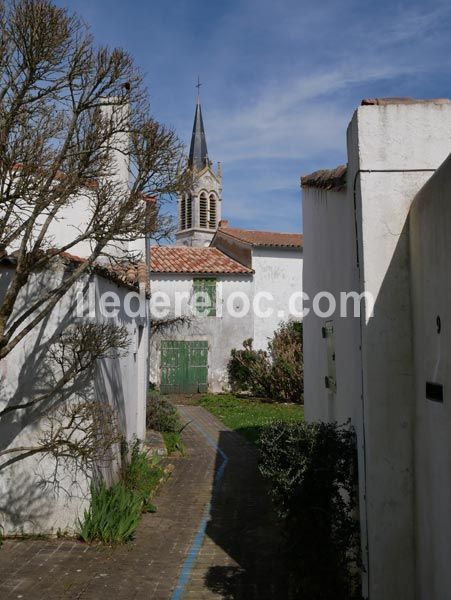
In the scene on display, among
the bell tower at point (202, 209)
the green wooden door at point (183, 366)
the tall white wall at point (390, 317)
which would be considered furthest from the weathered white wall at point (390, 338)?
the bell tower at point (202, 209)

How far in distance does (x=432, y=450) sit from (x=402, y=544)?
1085 millimetres

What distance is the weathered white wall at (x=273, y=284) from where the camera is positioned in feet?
84.2

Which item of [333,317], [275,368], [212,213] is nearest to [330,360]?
[333,317]

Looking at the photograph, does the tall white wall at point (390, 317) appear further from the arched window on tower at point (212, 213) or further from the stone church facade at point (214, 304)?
the arched window on tower at point (212, 213)

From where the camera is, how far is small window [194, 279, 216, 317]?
25.2m

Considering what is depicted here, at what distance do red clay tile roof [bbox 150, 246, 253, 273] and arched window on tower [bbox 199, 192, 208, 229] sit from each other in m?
28.7

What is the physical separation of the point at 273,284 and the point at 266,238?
288 cm

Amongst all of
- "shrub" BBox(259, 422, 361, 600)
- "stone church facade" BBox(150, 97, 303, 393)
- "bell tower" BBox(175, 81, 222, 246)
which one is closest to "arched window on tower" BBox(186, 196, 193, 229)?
"bell tower" BBox(175, 81, 222, 246)

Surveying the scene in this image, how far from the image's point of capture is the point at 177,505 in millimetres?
9852

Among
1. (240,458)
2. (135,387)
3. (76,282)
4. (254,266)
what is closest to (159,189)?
(76,282)

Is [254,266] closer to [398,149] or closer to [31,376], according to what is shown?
[31,376]

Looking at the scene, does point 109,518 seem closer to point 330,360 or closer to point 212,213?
point 330,360

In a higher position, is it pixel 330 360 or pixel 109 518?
pixel 330 360

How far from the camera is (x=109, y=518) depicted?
25.8 feet
